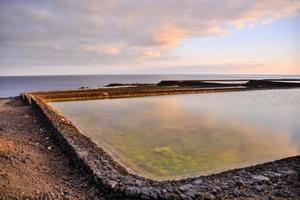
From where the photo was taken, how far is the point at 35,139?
755cm

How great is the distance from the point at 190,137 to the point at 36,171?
470 centimetres

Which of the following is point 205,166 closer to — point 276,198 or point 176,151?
point 176,151

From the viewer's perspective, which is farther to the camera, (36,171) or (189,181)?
(36,171)

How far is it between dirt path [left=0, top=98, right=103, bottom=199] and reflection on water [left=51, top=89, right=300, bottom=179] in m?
1.31

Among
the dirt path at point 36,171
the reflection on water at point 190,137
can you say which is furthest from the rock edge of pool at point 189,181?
the reflection on water at point 190,137

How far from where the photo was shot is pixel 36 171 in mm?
5219

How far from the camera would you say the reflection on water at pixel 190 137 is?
625 cm

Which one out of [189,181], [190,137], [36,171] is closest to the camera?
[189,181]

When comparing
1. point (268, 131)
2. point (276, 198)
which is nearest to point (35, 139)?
point (276, 198)


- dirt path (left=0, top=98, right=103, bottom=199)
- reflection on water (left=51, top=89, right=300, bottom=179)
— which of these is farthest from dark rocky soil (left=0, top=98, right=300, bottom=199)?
reflection on water (left=51, top=89, right=300, bottom=179)

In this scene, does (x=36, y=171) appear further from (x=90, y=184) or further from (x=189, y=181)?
(x=189, y=181)

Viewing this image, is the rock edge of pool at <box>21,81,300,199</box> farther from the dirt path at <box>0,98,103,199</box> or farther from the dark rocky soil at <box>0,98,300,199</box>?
the dirt path at <box>0,98,103,199</box>

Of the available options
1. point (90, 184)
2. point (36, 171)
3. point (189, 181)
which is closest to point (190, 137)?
point (189, 181)

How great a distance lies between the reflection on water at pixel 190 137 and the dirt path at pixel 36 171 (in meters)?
1.31
